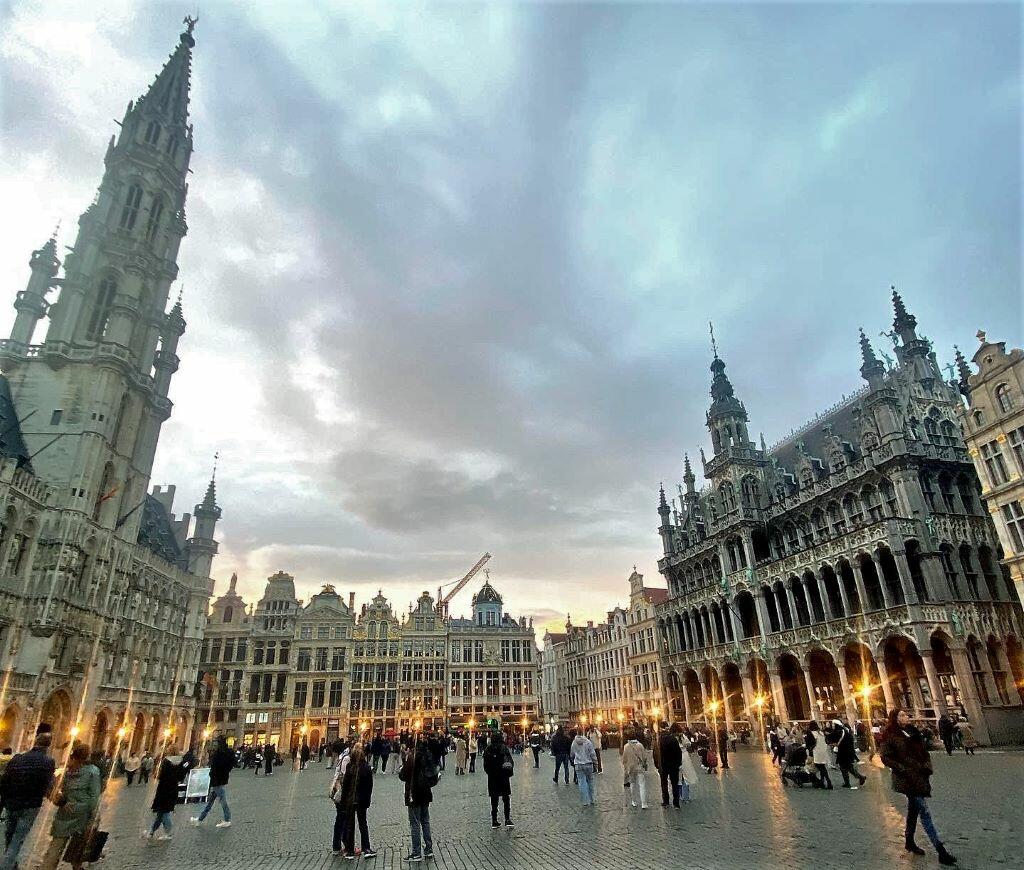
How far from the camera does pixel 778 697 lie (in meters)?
39.4

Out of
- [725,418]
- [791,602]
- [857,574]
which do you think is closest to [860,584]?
[857,574]

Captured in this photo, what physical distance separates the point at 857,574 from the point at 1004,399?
11.8m

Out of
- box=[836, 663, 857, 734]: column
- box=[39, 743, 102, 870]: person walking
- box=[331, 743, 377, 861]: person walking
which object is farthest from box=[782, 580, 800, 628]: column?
box=[39, 743, 102, 870]: person walking

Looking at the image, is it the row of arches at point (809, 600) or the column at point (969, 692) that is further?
the row of arches at point (809, 600)

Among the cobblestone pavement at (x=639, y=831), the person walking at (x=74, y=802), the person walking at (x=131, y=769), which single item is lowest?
the person walking at (x=131, y=769)

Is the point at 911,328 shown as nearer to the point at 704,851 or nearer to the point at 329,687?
the point at 704,851

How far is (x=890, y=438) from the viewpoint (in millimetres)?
35094

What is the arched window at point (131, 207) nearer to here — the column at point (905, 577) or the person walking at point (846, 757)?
the person walking at point (846, 757)

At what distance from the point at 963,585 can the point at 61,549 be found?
5118cm

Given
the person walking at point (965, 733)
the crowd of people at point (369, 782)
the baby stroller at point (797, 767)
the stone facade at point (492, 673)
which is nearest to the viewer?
the crowd of people at point (369, 782)

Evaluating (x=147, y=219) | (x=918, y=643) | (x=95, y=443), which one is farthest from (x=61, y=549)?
(x=918, y=643)

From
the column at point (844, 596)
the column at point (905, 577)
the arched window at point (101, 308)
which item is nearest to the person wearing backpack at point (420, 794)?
the column at point (905, 577)

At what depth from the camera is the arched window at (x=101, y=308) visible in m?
47.1

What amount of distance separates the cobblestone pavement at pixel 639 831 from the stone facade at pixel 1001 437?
13.8 metres
